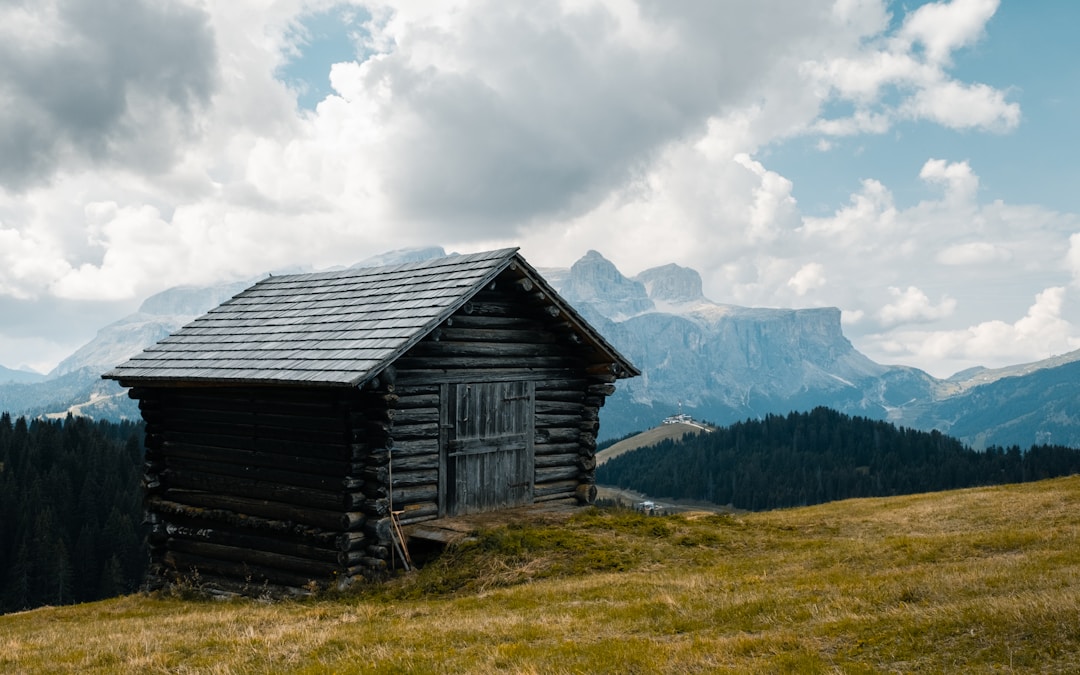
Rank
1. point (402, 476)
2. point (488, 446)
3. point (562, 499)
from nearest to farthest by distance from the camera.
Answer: point (402, 476)
point (488, 446)
point (562, 499)

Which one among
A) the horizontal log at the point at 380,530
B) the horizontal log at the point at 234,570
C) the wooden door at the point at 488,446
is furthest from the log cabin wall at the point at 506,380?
the horizontal log at the point at 234,570

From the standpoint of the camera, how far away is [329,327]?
18797 mm

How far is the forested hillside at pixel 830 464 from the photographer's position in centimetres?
14400

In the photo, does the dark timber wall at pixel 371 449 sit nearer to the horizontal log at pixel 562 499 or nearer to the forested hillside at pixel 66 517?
the horizontal log at pixel 562 499

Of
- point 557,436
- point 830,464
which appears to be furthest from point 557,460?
point 830,464

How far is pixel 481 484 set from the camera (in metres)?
18.9

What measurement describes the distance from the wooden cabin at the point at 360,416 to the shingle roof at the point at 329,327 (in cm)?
5

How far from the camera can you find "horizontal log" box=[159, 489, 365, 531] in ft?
54.6

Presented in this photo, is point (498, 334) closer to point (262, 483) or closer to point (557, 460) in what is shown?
point (557, 460)

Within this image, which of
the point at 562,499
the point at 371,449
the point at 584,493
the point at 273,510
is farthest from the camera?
the point at 584,493

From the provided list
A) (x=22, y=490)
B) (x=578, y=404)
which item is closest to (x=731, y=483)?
(x=22, y=490)

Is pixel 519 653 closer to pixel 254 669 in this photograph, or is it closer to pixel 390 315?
pixel 254 669

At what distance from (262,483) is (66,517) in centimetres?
7266

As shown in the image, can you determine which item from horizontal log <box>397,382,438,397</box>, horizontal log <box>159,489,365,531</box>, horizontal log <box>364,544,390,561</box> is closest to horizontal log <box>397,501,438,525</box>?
horizontal log <box>364,544,390,561</box>
